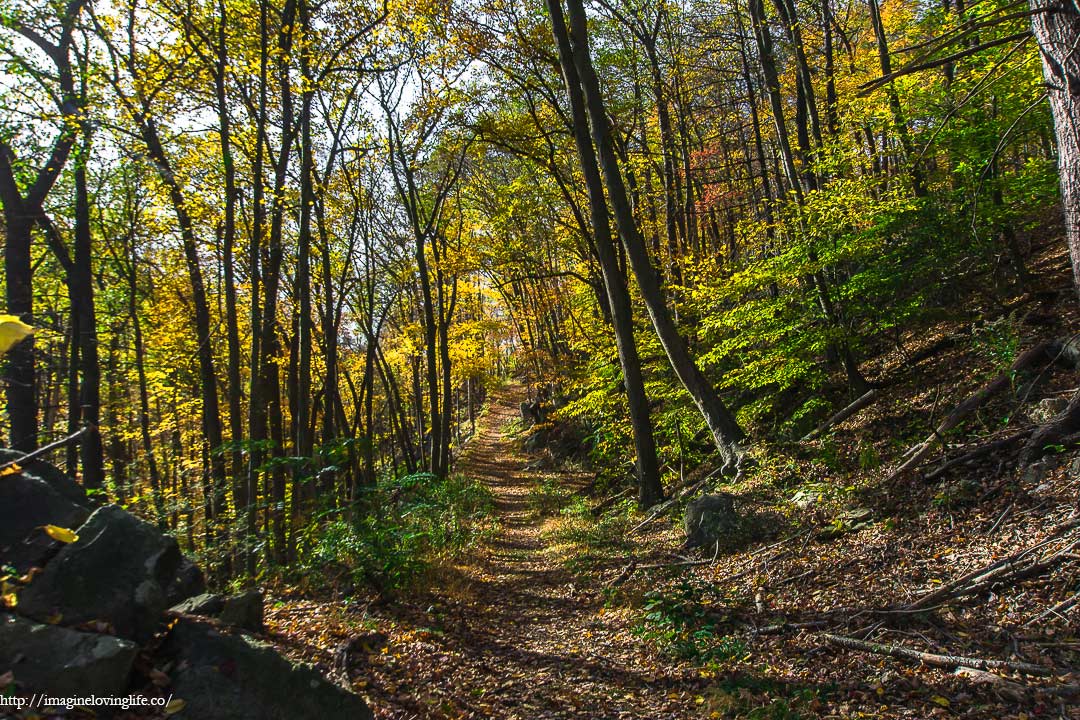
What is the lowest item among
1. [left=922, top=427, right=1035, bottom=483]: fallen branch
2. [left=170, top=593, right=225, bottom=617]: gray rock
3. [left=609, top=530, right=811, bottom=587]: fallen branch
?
[left=609, top=530, right=811, bottom=587]: fallen branch

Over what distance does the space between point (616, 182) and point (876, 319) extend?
14.8 feet

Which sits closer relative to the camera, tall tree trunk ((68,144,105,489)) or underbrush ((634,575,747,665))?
underbrush ((634,575,747,665))

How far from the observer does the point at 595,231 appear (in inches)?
378

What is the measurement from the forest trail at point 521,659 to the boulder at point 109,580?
1752 mm

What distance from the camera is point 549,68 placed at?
1216 cm

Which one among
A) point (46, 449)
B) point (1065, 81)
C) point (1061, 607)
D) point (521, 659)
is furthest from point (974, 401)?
point (46, 449)

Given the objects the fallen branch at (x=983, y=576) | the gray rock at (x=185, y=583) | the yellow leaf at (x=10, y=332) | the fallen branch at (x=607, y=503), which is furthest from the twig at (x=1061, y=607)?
the fallen branch at (x=607, y=503)

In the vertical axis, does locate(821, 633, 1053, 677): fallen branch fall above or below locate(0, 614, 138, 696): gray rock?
below

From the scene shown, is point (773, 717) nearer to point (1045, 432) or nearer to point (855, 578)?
point (855, 578)

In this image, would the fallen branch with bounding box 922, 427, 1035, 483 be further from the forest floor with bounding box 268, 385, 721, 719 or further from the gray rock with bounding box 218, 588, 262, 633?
the gray rock with bounding box 218, 588, 262, 633

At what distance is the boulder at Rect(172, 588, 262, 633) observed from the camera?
12.5 feet

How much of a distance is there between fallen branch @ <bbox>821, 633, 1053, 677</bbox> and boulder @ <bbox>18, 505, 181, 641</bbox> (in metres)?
4.65

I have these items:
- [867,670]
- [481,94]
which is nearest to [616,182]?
[481,94]

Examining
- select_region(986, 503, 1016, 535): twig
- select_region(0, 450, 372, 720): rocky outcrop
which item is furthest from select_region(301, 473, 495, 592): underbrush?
select_region(986, 503, 1016, 535): twig
